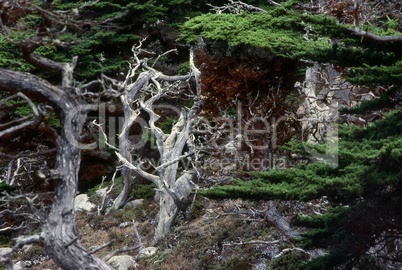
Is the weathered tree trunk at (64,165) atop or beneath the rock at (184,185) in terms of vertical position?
atop

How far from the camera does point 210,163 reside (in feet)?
44.6

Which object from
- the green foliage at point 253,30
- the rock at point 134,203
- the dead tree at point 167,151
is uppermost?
the green foliage at point 253,30

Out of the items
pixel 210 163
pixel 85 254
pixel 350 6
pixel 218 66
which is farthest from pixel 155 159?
pixel 85 254

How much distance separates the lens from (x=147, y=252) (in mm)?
12859

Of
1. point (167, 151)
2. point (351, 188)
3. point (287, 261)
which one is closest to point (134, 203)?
point (167, 151)

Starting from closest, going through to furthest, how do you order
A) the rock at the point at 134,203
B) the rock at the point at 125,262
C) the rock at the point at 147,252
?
the rock at the point at 125,262 → the rock at the point at 147,252 → the rock at the point at 134,203

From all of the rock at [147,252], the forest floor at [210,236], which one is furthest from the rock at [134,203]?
the rock at [147,252]

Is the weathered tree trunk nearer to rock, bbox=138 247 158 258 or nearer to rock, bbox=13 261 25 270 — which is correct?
rock, bbox=138 247 158 258

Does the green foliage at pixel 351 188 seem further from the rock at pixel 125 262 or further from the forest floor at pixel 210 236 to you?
the rock at pixel 125 262

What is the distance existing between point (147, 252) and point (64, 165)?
604 cm

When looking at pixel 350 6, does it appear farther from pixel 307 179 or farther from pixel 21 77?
pixel 21 77

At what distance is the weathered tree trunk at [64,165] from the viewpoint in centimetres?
714

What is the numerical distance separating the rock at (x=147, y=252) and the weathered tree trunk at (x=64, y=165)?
215 inches

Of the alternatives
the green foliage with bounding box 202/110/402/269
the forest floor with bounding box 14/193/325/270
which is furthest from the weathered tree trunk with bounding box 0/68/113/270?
the forest floor with bounding box 14/193/325/270
